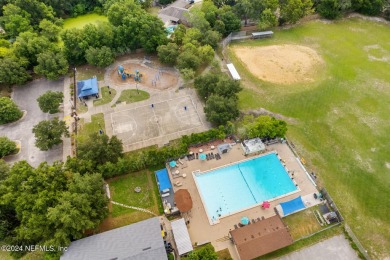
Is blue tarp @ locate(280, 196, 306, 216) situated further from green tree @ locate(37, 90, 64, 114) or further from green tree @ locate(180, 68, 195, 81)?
green tree @ locate(37, 90, 64, 114)

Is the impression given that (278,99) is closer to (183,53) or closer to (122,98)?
(183,53)

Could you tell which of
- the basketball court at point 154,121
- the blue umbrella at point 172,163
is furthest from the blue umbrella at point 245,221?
the basketball court at point 154,121

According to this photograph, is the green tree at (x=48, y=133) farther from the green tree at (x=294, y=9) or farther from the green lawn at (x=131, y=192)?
the green tree at (x=294, y=9)

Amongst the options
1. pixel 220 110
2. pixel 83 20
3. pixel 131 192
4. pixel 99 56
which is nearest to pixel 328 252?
pixel 220 110

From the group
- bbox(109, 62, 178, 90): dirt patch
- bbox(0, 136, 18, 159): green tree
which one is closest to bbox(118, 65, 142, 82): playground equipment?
bbox(109, 62, 178, 90): dirt patch

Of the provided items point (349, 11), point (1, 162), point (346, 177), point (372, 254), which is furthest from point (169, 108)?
point (349, 11)

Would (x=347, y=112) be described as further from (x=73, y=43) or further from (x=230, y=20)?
(x=73, y=43)
